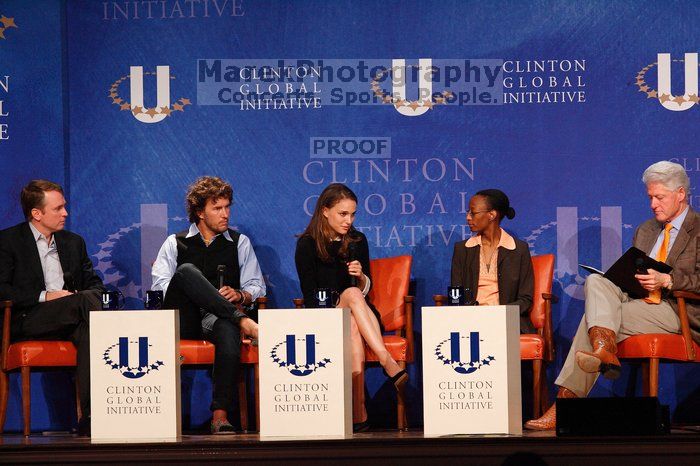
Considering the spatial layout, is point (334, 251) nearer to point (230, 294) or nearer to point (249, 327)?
point (230, 294)

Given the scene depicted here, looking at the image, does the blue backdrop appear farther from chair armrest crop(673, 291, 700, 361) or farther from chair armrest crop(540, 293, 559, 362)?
chair armrest crop(673, 291, 700, 361)

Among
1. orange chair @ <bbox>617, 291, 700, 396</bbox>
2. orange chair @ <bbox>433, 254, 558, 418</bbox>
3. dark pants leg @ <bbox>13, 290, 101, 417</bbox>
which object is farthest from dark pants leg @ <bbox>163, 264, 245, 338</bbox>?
orange chair @ <bbox>617, 291, 700, 396</bbox>

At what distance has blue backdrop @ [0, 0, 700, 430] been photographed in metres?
5.79

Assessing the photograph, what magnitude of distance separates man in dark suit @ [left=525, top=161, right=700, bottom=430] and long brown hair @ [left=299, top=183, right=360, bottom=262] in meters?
1.33

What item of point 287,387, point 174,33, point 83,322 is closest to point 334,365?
point 287,387

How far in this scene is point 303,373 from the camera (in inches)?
157

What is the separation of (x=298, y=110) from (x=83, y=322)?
6.12 feet

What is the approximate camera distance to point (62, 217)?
17.3 ft

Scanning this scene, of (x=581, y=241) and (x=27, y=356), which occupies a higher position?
(x=581, y=241)

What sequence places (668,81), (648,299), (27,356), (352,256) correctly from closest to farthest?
(648,299)
(27,356)
(352,256)
(668,81)

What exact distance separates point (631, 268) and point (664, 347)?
1.33 ft

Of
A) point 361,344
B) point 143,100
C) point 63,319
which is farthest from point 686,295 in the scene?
point 143,100

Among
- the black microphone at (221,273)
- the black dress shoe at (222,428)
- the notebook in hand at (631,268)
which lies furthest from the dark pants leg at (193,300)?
the notebook in hand at (631,268)

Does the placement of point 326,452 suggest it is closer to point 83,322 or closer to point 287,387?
point 287,387
